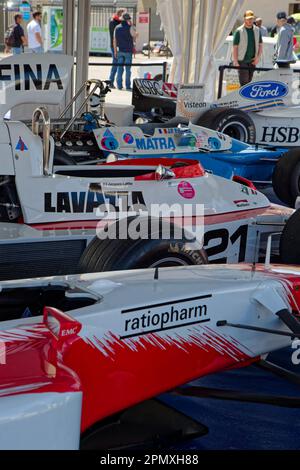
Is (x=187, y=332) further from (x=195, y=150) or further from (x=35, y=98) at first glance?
(x=195, y=150)

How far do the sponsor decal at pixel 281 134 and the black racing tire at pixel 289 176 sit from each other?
1.95m

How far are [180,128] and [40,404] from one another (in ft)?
18.2

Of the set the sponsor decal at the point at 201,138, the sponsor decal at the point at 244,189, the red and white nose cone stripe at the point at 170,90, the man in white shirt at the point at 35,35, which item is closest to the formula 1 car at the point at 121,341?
the sponsor decal at the point at 244,189

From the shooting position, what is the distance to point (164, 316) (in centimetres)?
285

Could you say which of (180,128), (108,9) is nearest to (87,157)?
(180,128)

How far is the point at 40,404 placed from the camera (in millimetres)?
2193

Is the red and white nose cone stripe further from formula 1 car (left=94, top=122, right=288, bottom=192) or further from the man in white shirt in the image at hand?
the man in white shirt

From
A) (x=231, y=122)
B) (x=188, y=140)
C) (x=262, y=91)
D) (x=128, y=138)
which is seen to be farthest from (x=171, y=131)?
(x=262, y=91)

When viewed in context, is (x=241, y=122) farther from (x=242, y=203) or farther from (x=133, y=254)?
(x=133, y=254)

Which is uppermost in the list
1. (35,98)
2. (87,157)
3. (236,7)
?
(236,7)

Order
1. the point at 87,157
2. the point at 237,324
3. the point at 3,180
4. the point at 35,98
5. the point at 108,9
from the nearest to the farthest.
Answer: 1. the point at 237,324
2. the point at 3,180
3. the point at 35,98
4. the point at 87,157
5. the point at 108,9

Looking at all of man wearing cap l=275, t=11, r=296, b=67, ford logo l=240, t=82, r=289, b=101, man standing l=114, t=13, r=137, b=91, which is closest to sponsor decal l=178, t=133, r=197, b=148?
Result: ford logo l=240, t=82, r=289, b=101

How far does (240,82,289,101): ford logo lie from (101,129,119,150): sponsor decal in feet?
7.95

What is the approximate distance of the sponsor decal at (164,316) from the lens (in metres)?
2.77
